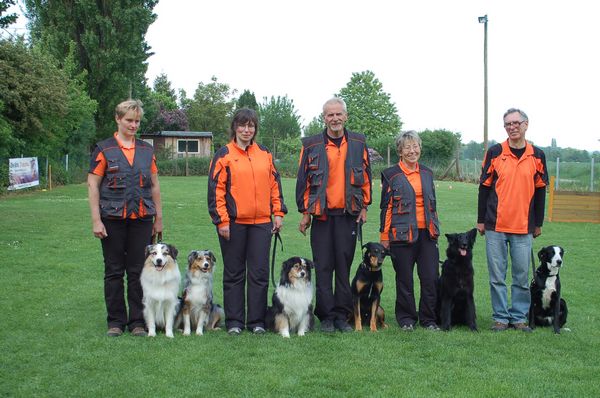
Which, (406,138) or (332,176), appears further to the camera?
(406,138)

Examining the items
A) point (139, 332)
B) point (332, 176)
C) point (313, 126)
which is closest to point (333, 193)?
point (332, 176)

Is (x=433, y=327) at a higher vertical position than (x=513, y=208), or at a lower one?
lower

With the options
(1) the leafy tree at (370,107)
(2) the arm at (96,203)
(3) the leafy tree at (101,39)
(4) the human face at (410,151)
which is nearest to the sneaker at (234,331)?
(2) the arm at (96,203)

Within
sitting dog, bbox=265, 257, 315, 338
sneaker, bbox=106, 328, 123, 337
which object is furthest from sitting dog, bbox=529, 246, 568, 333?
sneaker, bbox=106, 328, 123, 337

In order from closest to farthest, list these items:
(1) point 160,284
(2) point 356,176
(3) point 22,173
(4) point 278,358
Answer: (4) point 278,358
(1) point 160,284
(2) point 356,176
(3) point 22,173

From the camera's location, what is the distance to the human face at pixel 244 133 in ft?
17.9

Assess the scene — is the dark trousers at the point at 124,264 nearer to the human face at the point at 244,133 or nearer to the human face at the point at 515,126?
the human face at the point at 244,133

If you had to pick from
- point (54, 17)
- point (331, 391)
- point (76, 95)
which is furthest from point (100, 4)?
point (331, 391)

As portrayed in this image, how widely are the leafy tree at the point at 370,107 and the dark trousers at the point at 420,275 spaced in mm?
63149

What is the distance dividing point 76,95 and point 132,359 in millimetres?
25619

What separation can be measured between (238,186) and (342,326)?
1.62 metres

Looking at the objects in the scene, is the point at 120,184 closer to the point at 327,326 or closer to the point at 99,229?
the point at 99,229

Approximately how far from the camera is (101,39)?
32625 millimetres

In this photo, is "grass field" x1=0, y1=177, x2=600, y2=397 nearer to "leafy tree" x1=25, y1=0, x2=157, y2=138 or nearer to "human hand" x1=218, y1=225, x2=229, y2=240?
"human hand" x1=218, y1=225, x2=229, y2=240
